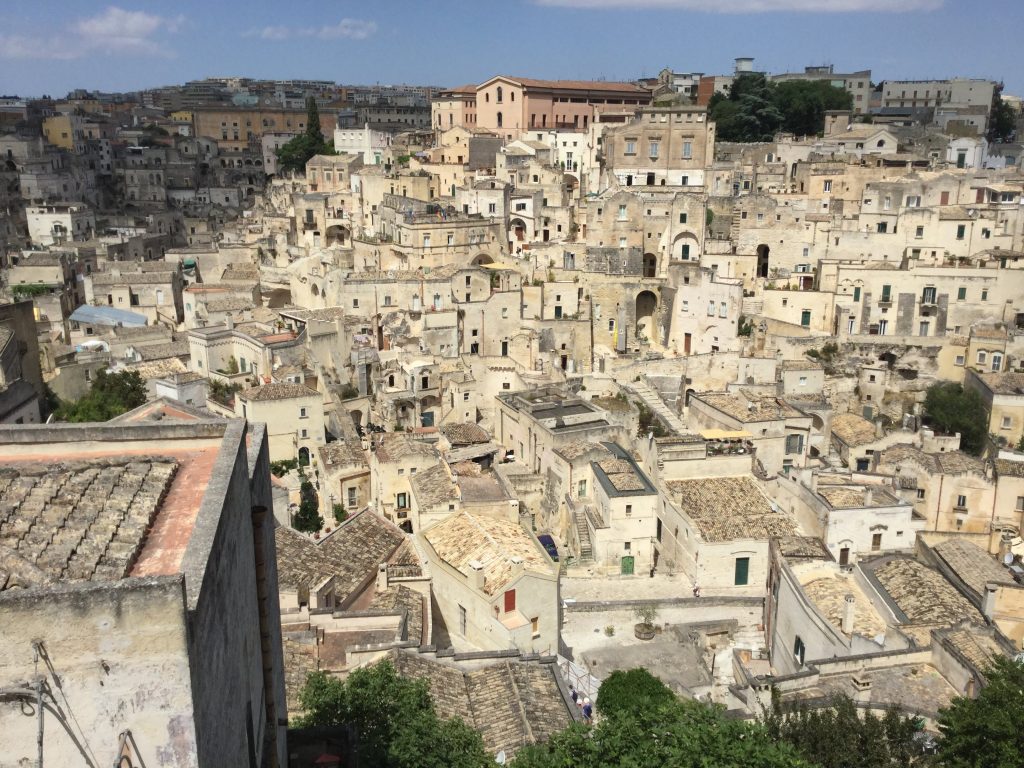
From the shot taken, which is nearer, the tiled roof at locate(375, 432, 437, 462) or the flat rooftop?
the flat rooftop

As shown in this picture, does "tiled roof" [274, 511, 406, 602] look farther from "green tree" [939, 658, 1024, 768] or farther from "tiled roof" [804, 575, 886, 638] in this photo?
"green tree" [939, 658, 1024, 768]

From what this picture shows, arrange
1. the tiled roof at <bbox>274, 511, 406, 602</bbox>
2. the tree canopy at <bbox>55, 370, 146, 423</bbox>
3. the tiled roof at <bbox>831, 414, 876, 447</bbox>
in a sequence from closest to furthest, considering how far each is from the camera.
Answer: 1. the tiled roof at <bbox>274, 511, 406, 602</bbox>
2. the tree canopy at <bbox>55, 370, 146, 423</bbox>
3. the tiled roof at <bbox>831, 414, 876, 447</bbox>

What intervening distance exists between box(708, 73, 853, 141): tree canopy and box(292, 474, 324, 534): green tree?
49.8 m

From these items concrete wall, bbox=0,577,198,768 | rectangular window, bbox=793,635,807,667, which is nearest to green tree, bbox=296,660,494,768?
concrete wall, bbox=0,577,198,768

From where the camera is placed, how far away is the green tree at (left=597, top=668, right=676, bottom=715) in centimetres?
1767

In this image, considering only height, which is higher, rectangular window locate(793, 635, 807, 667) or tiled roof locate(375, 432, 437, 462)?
tiled roof locate(375, 432, 437, 462)

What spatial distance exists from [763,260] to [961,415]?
13798mm

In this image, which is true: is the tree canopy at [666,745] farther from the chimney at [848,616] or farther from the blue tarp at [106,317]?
the blue tarp at [106,317]

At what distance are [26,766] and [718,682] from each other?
18298 mm

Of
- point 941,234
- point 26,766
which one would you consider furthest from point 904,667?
point 941,234

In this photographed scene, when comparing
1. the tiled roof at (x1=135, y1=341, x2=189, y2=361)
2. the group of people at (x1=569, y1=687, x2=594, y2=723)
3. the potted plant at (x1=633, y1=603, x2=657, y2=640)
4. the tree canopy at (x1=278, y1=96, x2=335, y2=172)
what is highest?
the tree canopy at (x1=278, y1=96, x2=335, y2=172)

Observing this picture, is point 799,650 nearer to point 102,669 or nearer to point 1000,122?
point 102,669

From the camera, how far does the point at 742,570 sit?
22969 mm

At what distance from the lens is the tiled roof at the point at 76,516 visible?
18.6ft
